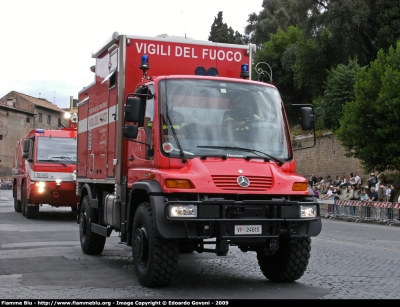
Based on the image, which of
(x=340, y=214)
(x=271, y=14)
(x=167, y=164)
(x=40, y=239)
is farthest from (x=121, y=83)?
(x=271, y=14)

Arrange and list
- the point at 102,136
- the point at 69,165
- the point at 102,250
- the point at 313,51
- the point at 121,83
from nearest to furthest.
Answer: the point at 121,83
the point at 102,136
the point at 102,250
the point at 69,165
the point at 313,51

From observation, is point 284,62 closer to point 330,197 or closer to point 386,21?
point 386,21

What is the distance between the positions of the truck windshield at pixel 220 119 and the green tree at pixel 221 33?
7753 centimetres

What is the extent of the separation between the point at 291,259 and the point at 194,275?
1.66 metres

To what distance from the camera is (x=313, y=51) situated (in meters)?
52.6

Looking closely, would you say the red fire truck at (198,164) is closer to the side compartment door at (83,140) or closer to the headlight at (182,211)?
the headlight at (182,211)

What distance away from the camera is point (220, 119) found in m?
8.84

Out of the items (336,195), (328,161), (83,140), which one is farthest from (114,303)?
(328,161)

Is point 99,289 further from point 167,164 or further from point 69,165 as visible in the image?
point 69,165

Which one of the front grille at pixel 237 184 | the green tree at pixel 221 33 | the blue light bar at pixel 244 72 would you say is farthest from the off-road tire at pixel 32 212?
the green tree at pixel 221 33

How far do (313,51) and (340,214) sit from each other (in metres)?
25.5

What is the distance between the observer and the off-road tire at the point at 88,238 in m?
12.1

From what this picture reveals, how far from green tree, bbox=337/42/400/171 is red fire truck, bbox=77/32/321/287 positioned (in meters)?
25.6

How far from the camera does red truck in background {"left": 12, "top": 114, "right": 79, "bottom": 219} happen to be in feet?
69.2
